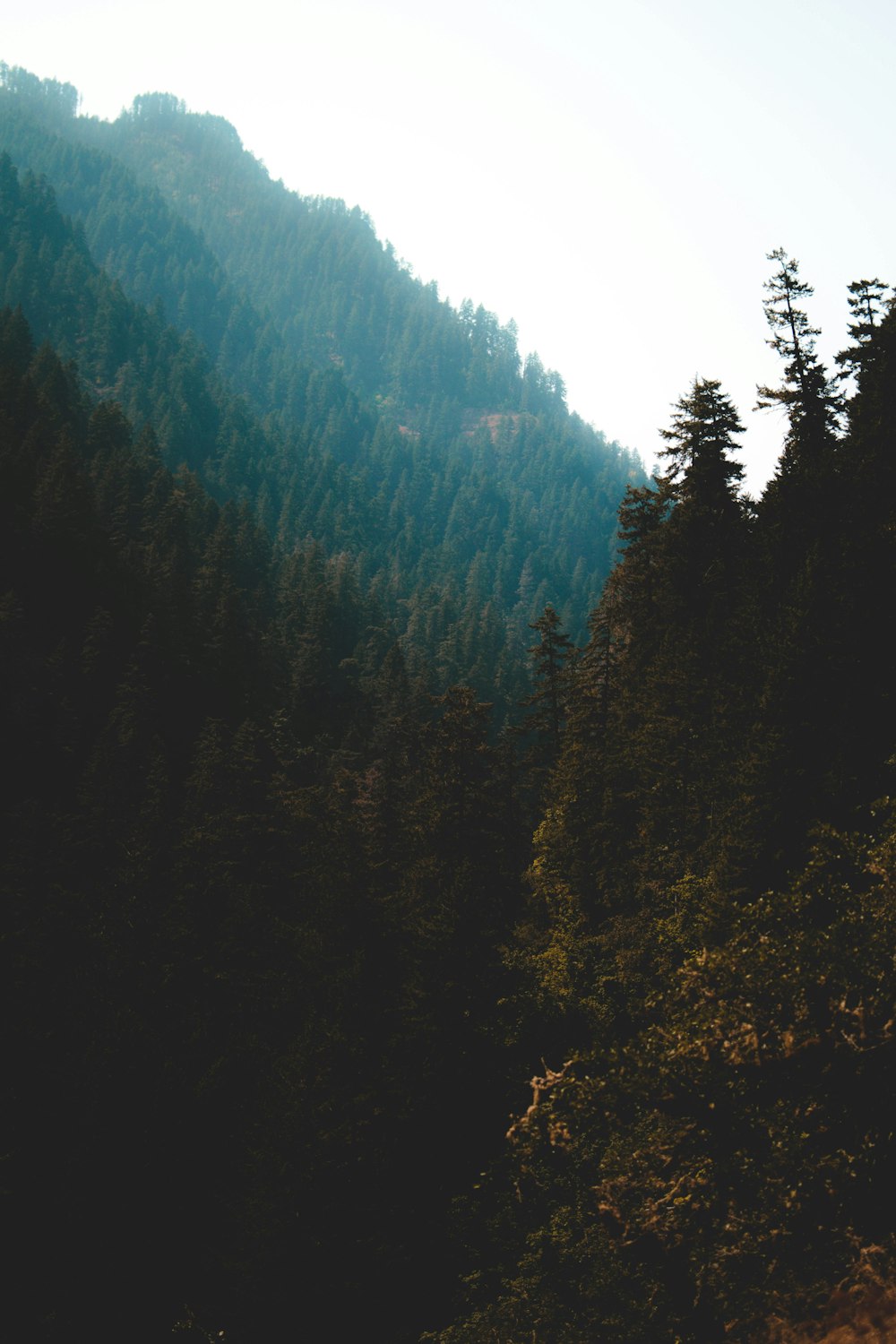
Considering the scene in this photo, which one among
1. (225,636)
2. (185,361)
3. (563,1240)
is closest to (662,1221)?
(563,1240)

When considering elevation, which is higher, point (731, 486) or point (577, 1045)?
point (731, 486)

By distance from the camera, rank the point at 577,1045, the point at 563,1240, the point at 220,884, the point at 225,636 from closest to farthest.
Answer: the point at 563,1240 < the point at 577,1045 < the point at 220,884 < the point at 225,636

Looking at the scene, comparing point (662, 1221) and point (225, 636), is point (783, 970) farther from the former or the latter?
point (225, 636)

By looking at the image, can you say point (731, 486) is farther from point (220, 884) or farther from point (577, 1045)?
point (220, 884)

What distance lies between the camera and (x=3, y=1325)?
2686 cm

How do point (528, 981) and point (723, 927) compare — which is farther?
point (528, 981)

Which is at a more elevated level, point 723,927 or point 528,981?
point 723,927

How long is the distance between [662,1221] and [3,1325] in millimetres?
24615

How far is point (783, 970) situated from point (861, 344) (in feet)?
77.8

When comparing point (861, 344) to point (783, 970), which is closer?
point (783, 970)

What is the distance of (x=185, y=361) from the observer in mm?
156875

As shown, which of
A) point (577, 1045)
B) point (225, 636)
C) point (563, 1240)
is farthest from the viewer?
point (225, 636)

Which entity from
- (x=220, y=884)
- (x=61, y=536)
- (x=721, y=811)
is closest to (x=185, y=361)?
(x=61, y=536)

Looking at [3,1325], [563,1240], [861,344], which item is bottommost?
[3,1325]
